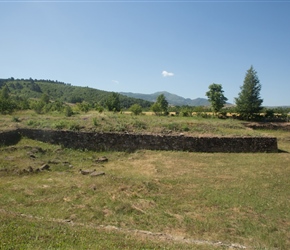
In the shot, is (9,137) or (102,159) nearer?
(102,159)

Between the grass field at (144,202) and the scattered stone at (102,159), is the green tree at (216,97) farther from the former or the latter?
the scattered stone at (102,159)

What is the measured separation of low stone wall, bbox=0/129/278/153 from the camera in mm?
18406

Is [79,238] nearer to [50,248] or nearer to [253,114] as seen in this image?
[50,248]

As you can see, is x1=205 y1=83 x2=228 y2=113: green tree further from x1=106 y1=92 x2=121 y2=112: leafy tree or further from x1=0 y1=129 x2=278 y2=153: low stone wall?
x1=0 y1=129 x2=278 y2=153: low stone wall

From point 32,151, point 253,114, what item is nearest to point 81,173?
point 32,151

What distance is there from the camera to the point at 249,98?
129 feet

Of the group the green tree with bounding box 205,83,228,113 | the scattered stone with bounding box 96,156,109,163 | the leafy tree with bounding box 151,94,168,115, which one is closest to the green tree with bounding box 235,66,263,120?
the green tree with bounding box 205,83,228,113

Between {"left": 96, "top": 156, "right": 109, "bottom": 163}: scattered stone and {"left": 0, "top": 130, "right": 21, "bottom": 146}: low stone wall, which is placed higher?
{"left": 0, "top": 130, "right": 21, "bottom": 146}: low stone wall

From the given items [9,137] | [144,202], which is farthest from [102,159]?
[9,137]

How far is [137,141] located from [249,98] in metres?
28.2

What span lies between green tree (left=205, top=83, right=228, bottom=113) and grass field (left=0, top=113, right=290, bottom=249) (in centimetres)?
2967

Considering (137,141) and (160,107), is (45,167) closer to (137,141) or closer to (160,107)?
(137,141)

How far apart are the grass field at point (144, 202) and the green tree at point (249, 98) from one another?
24601mm

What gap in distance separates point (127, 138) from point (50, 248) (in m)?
13.3
